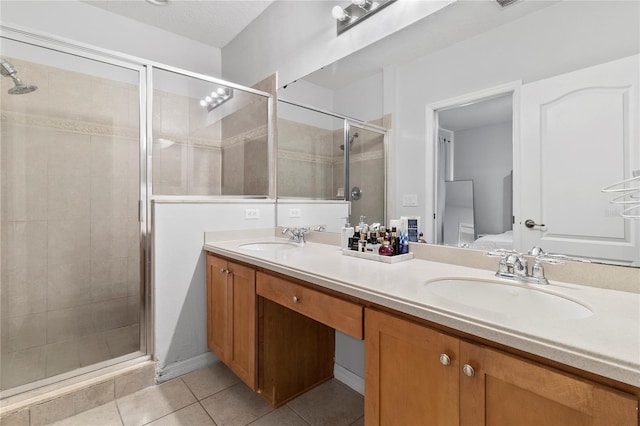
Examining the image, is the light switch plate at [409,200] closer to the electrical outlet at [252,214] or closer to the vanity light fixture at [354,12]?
the vanity light fixture at [354,12]

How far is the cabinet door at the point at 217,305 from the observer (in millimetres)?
1729

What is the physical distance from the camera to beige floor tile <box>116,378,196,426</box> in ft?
4.92

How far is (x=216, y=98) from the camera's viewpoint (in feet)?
8.22

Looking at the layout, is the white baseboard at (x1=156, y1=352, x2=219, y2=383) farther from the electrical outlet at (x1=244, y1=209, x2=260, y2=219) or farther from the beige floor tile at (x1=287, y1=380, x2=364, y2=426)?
the electrical outlet at (x1=244, y1=209, x2=260, y2=219)

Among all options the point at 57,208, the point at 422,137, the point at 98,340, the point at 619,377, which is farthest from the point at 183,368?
the point at 619,377

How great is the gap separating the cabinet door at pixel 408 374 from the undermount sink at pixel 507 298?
13 cm

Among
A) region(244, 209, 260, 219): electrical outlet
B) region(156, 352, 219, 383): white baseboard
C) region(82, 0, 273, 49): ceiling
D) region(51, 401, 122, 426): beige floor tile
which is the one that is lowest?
region(51, 401, 122, 426): beige floor tile

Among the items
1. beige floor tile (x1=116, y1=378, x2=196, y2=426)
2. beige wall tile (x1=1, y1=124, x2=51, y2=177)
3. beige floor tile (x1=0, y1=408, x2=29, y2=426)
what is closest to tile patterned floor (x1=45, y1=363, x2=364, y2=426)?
beige floor tile (x1=116, y1=378, x2=196, y2=426)

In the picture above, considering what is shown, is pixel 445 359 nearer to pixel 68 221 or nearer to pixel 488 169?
pixel 488 169

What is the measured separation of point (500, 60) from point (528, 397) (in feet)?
3.58

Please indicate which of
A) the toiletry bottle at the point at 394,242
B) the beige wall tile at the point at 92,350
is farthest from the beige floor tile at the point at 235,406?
the toiletry bottle at the point at 394,242

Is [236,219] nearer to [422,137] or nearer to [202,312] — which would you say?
[202,312]

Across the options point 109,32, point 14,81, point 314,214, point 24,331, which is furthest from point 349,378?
point 109,32

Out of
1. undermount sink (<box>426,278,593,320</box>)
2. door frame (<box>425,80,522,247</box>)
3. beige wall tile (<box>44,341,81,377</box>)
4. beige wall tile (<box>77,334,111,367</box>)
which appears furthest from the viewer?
beige wall tile (<box>77,334,111,367</box>)
